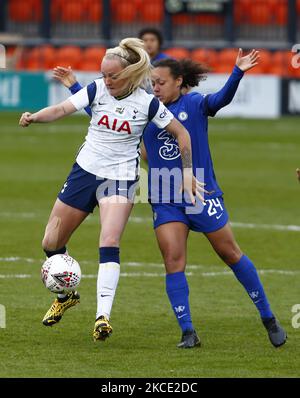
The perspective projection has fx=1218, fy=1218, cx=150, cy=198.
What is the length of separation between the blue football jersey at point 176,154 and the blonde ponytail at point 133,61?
1.08 feet

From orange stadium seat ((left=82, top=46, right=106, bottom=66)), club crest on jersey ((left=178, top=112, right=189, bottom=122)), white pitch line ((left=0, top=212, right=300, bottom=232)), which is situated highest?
club crest on jersey ((left=178, top=112, right=189, bottom=122))

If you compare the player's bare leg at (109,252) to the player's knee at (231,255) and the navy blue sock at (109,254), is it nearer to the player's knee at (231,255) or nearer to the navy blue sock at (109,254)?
the navy blue sock at (109,254)

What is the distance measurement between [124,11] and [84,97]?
2989 cm

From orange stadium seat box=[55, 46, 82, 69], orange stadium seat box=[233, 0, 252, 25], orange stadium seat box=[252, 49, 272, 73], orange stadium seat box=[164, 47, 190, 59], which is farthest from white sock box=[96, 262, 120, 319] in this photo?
orange stadium seat box=[233, 0, 252, 25]

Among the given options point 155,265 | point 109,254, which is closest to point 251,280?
point 109,254

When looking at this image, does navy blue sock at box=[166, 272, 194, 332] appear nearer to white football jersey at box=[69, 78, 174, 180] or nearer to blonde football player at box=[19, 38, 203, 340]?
blonde football player at box=[19, 38, 203, 340]

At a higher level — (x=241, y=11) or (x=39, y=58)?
(x=241, y=11)

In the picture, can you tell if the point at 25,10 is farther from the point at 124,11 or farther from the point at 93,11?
the point at 124,11

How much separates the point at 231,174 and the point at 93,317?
11.6 meters

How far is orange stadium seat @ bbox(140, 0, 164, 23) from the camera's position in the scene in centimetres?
3788

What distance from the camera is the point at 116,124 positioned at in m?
8.77

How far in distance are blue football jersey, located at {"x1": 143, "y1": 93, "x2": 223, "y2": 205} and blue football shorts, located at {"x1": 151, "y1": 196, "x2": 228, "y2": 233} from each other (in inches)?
2.6

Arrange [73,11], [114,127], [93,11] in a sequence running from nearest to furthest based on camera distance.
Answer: [114,127]
[93,11]
[73,11]

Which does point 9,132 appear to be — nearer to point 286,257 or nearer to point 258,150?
point 258,150
